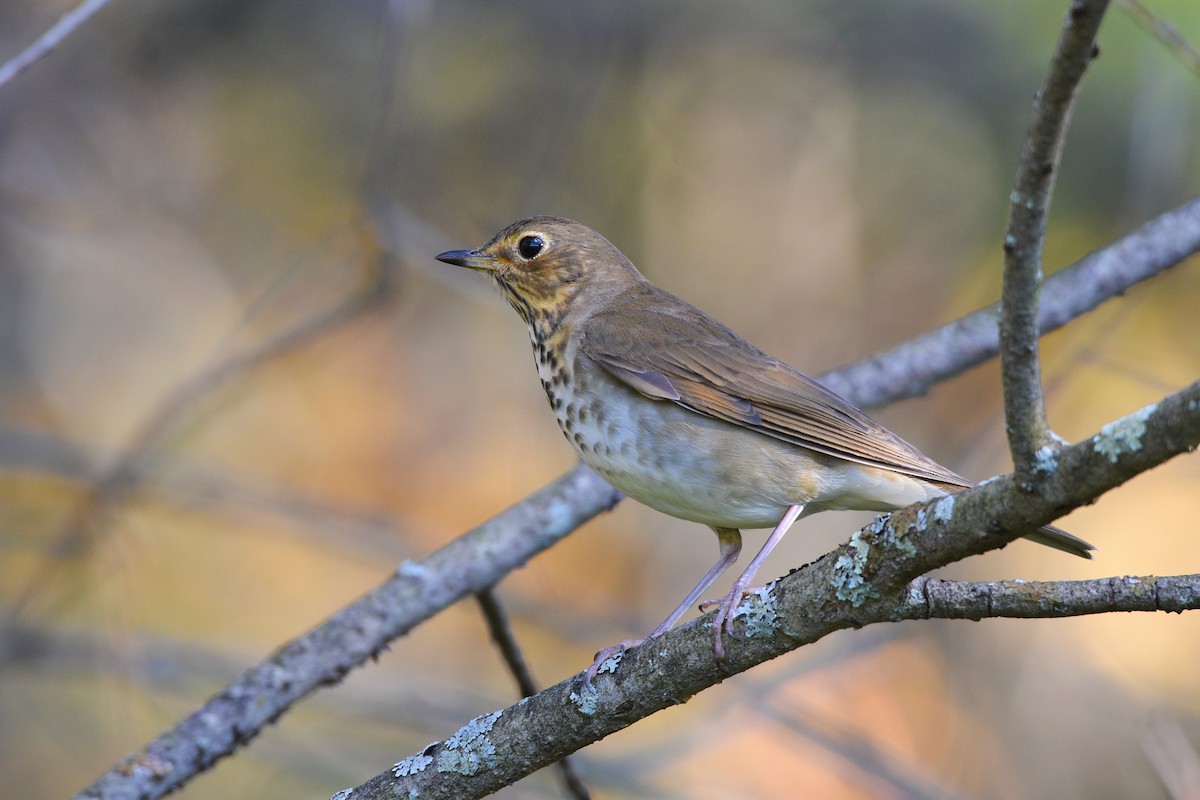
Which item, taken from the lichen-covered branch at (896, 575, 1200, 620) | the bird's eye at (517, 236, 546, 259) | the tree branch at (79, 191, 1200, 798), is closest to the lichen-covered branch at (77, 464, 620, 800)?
the tree branch at (79, 191, 1200, 798)

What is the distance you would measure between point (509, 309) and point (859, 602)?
4.92 metres

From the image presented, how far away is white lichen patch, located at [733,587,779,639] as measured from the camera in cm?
243

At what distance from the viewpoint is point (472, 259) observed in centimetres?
446

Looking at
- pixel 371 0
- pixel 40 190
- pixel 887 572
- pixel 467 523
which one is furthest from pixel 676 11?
pixel 887 572

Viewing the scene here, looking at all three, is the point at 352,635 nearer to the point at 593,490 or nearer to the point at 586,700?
the point at 593,490

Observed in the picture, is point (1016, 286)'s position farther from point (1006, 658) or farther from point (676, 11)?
point (676, 11)

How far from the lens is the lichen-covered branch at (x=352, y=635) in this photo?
3.56m

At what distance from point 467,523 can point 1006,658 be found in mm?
3436

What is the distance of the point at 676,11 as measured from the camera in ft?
27.9

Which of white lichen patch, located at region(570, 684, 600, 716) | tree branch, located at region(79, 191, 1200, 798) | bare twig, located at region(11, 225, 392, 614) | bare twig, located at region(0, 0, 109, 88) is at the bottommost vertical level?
white lichen patch, located at region(570, 684, 600, 716)

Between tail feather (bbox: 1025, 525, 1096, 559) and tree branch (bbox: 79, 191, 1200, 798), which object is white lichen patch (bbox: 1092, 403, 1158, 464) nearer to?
tail feather (bbox: 1025, 525, 1096, 559)

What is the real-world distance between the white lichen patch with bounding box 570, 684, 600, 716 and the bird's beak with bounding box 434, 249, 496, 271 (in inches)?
84.0

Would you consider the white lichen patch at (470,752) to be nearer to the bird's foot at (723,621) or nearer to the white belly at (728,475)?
the bird's foot at (723,621)

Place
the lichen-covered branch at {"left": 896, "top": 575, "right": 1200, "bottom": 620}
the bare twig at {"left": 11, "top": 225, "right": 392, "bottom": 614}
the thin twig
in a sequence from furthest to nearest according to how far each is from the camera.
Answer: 1. the bare twig at {"left": 11, "top": 225, "right": 392, "bottom": 614}
2. the thin twig
3. the lichen-covered branch at {"left": 896, "top": 575, "right": 1200, "bottom": 620}
